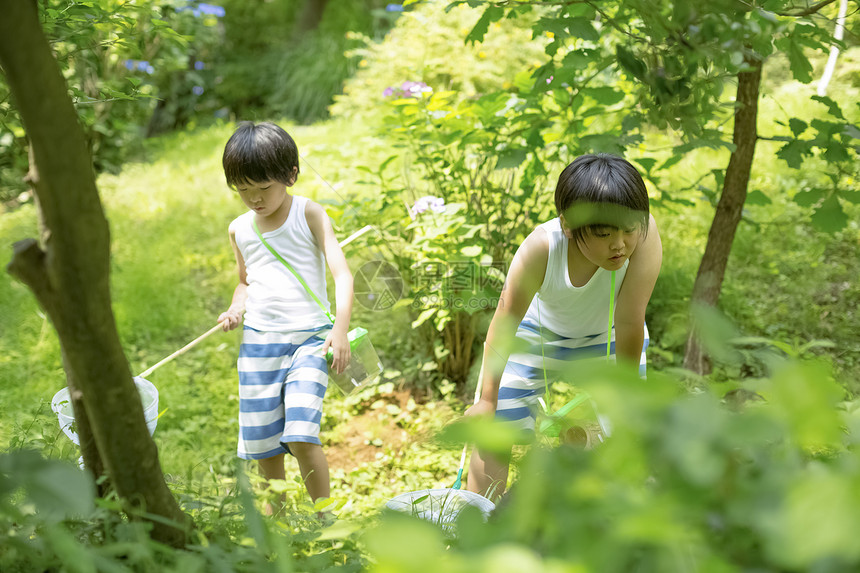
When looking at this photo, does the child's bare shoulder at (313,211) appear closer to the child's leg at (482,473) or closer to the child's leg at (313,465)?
the child's leg at (313,465)

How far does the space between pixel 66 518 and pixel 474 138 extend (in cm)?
204

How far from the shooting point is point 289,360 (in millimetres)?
2287

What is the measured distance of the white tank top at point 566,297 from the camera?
2020mm

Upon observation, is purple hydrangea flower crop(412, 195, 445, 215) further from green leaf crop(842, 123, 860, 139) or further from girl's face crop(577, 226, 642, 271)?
green leaf crop(842, 123, 860, 139)

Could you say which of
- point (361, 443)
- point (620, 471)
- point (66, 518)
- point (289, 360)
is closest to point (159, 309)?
point (361, 443)

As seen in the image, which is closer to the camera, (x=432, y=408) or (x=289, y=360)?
(x=289, y=360)

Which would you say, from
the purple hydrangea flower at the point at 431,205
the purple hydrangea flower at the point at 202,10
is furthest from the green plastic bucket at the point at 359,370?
the purple hydrangea flower at the point at 202,10

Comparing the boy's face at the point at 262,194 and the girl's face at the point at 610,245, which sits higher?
the boy's face at the point at 262,194

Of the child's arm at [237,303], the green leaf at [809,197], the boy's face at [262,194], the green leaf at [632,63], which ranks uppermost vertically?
the green leaf at [632,63]

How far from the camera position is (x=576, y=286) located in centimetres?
204

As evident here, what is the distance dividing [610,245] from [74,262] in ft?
4.18

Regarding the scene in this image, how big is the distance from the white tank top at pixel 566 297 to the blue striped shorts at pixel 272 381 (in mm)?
742

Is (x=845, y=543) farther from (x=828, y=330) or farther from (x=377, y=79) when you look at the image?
(x=377, y=79)

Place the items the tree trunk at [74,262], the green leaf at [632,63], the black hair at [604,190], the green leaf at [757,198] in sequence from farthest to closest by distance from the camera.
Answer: the green leaf at [757,198], the black hair at [604,190], the green leaf at [632,63], the tree trunk at [74,262]
